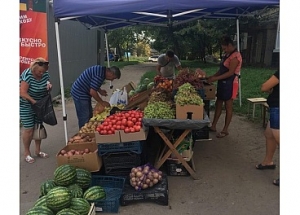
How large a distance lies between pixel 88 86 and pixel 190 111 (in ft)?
6.76

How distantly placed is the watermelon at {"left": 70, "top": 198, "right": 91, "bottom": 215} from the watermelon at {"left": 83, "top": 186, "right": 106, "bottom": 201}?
203 mm

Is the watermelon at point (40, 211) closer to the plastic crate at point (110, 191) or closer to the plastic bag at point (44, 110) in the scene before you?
the plastic crate at point (110, 191)

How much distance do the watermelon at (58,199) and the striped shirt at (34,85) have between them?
6.58 ft

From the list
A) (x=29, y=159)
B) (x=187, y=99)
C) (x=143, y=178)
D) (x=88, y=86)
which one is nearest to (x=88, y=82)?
(x=88, y=86)

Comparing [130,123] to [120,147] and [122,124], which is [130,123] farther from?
[120,147]

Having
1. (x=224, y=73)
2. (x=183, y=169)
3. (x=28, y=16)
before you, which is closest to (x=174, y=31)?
(x=28, y=16)

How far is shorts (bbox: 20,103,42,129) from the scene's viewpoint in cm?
501

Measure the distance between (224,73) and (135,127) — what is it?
2.61 m

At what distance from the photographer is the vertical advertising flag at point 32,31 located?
934 cm

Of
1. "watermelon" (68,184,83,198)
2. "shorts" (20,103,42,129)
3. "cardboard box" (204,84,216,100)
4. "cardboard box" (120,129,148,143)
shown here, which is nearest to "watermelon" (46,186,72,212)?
"watermelon" (68,184,83,198)

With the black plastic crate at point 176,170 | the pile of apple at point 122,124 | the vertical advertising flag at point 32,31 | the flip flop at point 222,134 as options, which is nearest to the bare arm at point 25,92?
the pile of apple at point 122,124

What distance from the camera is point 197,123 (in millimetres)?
4242

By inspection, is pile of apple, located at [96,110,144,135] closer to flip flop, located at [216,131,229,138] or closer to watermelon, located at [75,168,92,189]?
watermelon, located at [75,168,92,189]

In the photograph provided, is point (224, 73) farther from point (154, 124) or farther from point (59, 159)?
point (59, 159)
